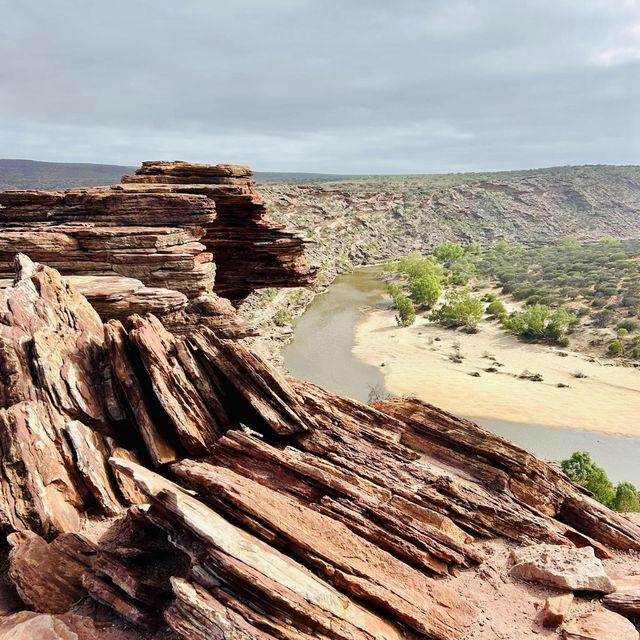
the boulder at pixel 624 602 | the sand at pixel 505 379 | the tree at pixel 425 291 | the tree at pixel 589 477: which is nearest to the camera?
the boulder at pixel 624 602

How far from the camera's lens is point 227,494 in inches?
331

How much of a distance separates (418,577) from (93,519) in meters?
6.93

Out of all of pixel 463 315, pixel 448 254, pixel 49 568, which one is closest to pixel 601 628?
pixel 49 568

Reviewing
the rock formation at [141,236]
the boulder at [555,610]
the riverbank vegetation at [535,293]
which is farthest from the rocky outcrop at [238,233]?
the riverbank vegetation at [535,293]

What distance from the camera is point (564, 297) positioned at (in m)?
74.4

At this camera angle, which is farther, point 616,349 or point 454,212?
point 454,212

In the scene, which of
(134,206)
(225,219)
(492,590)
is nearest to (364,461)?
(492,590)

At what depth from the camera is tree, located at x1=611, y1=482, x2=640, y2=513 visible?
20750 mm

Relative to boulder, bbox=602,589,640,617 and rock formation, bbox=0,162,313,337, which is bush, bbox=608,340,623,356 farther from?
boulder, bbox=602,589,640,617

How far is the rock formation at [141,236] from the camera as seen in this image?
1588 centimetres

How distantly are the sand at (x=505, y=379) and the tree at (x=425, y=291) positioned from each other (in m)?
12.1

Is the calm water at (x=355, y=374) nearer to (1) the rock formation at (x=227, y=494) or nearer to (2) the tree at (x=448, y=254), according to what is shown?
(1) the rock formation at (x=227, y=494)

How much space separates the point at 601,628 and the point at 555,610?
0.70m

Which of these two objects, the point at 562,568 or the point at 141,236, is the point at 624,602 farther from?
the point at 141,236
